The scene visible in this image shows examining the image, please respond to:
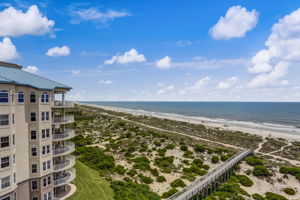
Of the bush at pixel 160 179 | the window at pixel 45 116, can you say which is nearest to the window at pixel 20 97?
the window at pixel 45 116

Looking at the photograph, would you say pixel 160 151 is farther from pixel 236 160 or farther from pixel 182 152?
pixel 236 160

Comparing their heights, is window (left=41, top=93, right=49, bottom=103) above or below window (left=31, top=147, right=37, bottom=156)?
above

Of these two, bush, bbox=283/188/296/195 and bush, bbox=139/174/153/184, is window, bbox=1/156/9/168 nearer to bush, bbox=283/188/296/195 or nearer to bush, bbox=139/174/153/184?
bush, bbox=139/174/153/184

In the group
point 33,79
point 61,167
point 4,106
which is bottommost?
point 61,167

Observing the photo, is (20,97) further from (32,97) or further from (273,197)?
(273,197)

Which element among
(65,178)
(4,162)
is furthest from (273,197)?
(4,162)

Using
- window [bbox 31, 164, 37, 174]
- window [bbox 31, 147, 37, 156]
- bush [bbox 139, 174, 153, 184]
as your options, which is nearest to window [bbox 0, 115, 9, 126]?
window [bbox 31, 147, 37, 156]

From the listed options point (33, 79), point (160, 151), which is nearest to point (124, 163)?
point (160, 151)
